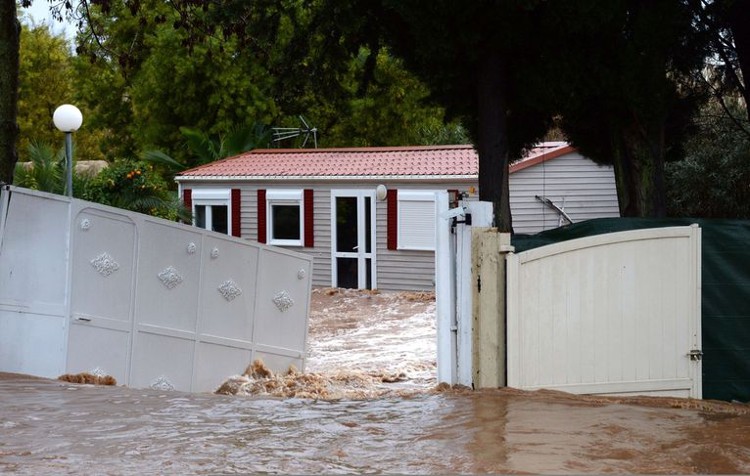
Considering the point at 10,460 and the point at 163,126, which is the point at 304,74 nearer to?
the point at 10,460

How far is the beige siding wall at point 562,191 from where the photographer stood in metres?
25.0

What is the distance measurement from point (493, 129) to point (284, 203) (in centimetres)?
1541

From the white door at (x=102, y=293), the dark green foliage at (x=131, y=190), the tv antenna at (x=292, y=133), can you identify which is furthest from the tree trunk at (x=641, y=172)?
the tv antenna at (x=292, y=133)

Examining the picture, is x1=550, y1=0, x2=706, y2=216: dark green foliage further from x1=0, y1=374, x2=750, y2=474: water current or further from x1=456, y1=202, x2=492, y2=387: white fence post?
x1=0, y1=374, x2=750, y2=474: water current

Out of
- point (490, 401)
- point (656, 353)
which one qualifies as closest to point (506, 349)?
point (490, 401)

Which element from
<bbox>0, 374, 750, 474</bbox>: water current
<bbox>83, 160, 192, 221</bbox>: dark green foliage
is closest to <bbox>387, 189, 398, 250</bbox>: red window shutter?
<bbox>83, 160, 192, 221</bbox>: dark green foliage

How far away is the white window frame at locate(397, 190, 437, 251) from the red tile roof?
1.50ft

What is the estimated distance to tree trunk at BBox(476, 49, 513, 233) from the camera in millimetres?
12938

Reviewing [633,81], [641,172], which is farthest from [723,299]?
[641,172]

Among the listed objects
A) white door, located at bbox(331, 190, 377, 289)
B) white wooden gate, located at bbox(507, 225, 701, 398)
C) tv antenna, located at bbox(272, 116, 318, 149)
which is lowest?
white wooden gate, located at bbox(507, 225, 701, 398)

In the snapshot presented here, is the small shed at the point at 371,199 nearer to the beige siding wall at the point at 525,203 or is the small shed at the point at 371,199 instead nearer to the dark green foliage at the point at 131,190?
the beige siding wall at the point at 525,203

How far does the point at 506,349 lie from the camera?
907 cm

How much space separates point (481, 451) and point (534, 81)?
20.8ft

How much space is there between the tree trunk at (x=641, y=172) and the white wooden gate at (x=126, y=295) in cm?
430
